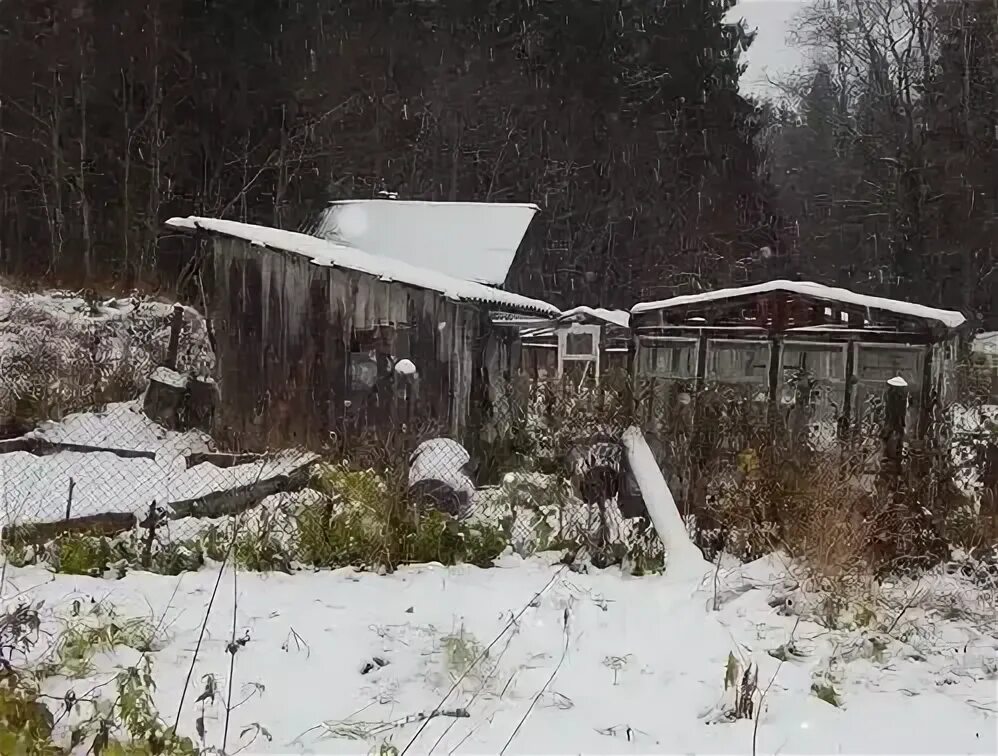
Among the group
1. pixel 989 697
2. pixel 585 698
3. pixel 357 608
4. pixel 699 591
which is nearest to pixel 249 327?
pixel 357 608

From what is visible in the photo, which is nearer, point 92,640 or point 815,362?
point 92,640

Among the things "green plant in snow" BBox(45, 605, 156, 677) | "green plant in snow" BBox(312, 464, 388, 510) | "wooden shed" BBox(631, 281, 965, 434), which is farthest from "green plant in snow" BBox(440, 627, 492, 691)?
"wooden shed" BBox(631, 281, 965, 434)

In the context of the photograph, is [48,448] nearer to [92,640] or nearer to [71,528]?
[71,528]

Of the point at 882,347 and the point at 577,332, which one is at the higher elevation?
the point at 577,332

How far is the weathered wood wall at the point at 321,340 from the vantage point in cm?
837

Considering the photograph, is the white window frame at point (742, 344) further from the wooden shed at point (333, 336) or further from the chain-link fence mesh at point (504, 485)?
the wooden shed at point (333, 336)

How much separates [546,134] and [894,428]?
15470mm

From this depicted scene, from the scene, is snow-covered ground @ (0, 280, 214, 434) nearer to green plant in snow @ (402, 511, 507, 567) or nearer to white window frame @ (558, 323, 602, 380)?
green plant in snow @ (402, 511, 507, 567)

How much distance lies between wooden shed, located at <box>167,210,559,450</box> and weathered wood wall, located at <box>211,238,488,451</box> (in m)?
0.01

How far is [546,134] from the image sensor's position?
18.7 meters

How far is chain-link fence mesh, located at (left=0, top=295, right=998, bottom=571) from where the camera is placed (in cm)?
419

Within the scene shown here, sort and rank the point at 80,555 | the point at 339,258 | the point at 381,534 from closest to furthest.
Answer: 1. the point at 80,555
2. the point at 381,534
3. the point at 339,258

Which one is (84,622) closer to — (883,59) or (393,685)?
(393,685)

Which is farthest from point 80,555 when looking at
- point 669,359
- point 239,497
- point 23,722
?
point 669,359
